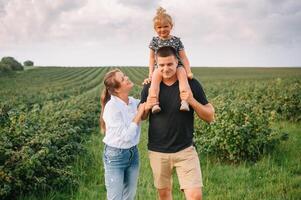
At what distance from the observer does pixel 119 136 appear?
411cm

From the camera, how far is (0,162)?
5.87 metres

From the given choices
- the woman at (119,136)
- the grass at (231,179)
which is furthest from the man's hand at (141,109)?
the grass at (231,179)

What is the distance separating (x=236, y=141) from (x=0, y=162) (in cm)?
395

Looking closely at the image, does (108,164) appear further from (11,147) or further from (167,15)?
(11,147)

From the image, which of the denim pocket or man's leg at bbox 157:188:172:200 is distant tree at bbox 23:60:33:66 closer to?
man's leg at bbox 157:188:172:200

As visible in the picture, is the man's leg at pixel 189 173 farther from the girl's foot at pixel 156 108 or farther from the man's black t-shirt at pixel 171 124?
the girl's foot at pixel 156 108

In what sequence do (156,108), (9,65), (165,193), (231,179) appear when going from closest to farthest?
(156,108) < (165,193) < (231,179) < (9,65)

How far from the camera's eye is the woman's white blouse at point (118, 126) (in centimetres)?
411

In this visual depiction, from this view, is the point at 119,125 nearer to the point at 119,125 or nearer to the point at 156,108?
the point at 119,125

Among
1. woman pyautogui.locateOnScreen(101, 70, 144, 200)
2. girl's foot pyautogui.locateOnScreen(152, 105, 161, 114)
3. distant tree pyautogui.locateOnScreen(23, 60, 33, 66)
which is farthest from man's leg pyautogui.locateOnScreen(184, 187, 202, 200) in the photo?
distant tree pyautogui.locateOnScreen(23, 60, 33, 66)

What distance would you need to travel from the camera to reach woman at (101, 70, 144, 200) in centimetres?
412

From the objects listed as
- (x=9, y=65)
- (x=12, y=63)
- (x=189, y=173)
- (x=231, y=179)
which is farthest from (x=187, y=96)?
(x=12, y=63)

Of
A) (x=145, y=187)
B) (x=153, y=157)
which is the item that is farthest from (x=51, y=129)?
(x=153, y=157)

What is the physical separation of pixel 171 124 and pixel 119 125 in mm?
537
